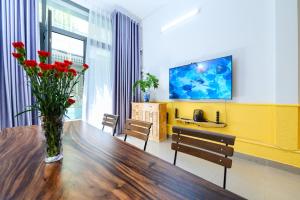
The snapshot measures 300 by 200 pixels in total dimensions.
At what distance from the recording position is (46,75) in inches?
31.4

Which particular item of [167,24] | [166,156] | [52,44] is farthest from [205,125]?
[52,44]

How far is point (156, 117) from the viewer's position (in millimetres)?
3475

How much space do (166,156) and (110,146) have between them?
1.70 m

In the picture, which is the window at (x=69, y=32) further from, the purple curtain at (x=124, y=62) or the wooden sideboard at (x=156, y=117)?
the wooden sideboard at (x=156, y=117)

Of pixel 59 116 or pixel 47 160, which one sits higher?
pixel 59 116

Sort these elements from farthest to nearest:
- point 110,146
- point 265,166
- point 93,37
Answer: point 93,37 < point 265,166 < point 110,146

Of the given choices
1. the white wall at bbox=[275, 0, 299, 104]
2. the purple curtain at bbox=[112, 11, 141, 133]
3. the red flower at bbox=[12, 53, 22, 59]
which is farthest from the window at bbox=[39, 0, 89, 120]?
the white wall at bbox=[275, 0, 299, 104]

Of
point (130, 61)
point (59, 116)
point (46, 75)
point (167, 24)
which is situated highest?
point (167, 24)

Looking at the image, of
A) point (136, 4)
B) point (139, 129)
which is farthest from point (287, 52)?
point (136, 4)

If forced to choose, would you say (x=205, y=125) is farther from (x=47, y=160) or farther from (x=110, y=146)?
(x=47, y=160)

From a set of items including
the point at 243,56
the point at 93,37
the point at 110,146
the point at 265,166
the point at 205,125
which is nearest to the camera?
the point at 110,146

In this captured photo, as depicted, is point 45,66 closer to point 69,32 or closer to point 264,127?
point 264,127

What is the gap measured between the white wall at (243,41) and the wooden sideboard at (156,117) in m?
1.07

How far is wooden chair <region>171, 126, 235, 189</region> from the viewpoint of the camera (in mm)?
916
